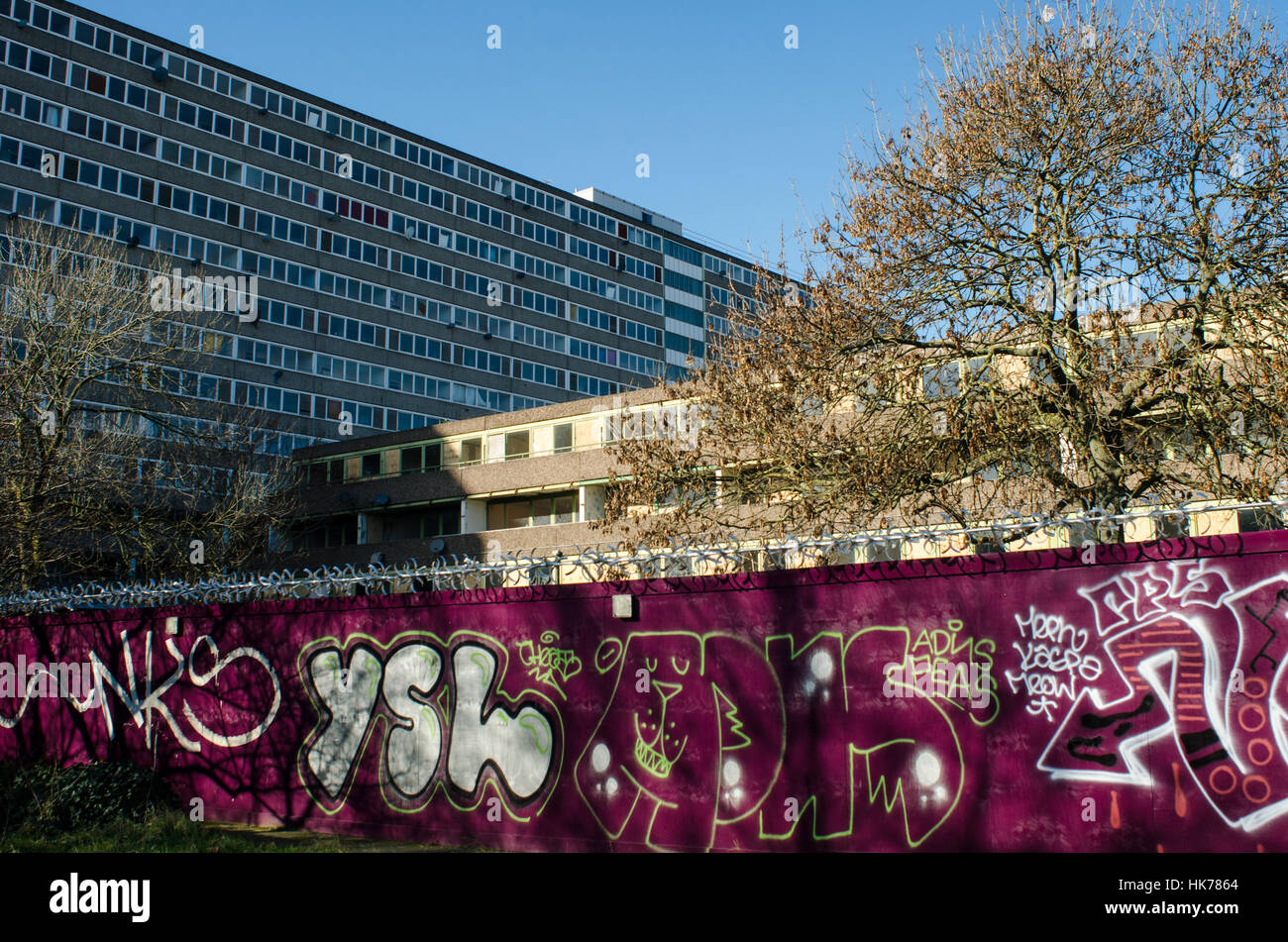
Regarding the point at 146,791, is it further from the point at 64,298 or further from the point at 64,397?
the point at 64,298

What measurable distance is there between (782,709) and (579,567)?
2.38 m

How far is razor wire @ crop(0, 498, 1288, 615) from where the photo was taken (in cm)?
778

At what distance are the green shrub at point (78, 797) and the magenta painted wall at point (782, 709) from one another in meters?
0.59

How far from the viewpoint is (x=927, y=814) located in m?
7.90

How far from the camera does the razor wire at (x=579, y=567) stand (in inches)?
306

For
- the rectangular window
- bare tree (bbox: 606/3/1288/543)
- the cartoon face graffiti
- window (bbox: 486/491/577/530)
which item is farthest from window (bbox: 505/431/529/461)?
the cartoon face graffiti

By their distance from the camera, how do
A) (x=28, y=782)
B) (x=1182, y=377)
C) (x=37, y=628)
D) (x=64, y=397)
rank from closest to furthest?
(x=28, y=782) → (x=1182, y=377) → (x=37, y=628) → (x=64, y=397)

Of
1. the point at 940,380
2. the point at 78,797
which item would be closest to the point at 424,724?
the point at 78,797

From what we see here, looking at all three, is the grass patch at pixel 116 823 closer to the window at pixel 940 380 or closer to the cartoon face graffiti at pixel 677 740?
the cartoon face graffiti at pixel 677 740

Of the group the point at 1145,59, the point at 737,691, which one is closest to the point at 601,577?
the point at 737,691

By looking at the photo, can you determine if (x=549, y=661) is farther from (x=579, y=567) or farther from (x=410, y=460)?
(x=410, y=460)

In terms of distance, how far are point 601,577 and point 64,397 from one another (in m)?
18.5

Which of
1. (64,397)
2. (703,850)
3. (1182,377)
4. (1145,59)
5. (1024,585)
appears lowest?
(703,850)

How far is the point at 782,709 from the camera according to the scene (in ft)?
28.4
